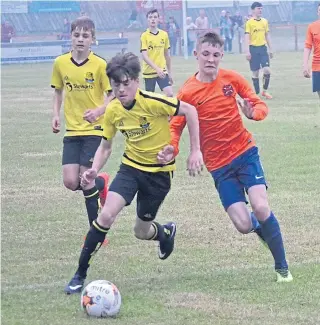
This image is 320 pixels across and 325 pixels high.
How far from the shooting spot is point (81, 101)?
28.2ft

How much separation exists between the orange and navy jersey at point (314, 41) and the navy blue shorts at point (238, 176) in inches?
355

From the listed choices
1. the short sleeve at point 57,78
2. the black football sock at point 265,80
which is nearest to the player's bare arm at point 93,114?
the short sleeve at point 57,78

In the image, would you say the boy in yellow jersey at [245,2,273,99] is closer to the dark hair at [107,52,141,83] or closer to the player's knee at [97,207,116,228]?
the dark hair at [107,52,141,83]

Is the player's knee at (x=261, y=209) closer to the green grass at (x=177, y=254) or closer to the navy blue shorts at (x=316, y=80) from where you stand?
the green grass at (x=177, y=254)

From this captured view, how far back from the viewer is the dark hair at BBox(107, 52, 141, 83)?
6625mm

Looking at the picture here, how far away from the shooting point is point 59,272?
7359 mm

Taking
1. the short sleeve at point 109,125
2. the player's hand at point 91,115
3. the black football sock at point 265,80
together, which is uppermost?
the short sleeve at point 109,125

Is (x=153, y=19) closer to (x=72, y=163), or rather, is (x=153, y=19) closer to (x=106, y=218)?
(x=72, y=163)

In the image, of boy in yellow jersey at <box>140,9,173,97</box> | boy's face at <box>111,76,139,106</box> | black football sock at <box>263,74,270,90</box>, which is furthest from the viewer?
black football sock at <box>263,74,270,90</box>

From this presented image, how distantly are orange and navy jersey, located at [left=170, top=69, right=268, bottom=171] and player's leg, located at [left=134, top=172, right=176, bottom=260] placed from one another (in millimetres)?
399

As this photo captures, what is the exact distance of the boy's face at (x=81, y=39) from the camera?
838cm

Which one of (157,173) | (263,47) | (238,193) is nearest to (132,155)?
(157,173)

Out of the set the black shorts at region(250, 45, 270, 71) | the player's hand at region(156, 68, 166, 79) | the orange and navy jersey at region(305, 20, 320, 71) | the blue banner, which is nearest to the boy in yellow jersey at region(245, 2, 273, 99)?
the black shorts at region(250, 45, 270, 71)

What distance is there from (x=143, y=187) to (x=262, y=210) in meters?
0.85
